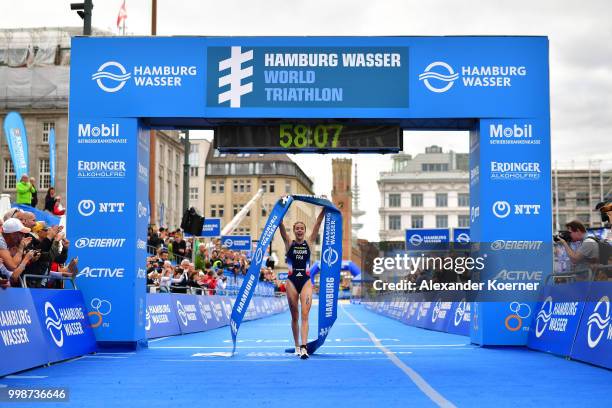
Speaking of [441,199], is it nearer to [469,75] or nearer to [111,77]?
[469,75]

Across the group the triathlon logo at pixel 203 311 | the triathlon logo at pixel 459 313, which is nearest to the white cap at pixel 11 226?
the triathlon logo at pixel 459 313

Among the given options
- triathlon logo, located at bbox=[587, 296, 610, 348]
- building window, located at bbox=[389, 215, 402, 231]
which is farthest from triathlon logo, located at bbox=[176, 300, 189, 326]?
building window, located at bbox=[389, 215, 402, 231]

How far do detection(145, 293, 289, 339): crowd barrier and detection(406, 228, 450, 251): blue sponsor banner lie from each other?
28.1ft

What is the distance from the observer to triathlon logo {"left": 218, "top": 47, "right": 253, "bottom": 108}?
15.4 metres

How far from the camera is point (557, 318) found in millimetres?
13711

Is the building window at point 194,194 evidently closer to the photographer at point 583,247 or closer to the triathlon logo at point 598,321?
the photographer at point 583,247

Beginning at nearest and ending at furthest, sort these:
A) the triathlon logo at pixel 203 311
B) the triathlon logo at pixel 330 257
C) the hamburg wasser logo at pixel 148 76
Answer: the triathlon logo at pixel 330 257 < the hamburg wasser logo at pixel 148 76 < the triathlon logo at pixel 203 311

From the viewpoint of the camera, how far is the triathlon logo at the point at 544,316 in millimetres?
14285

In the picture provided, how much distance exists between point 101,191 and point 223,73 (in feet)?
9.96

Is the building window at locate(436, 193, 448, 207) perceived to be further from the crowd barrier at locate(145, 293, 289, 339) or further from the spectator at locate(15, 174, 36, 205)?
the spectator at locate(15, 174, 36, 205)

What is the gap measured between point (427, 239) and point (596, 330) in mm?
23839

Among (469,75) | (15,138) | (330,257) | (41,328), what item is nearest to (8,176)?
(15,138)

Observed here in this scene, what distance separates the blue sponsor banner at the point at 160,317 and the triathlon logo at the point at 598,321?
970 centimetres

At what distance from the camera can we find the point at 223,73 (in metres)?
15.4
